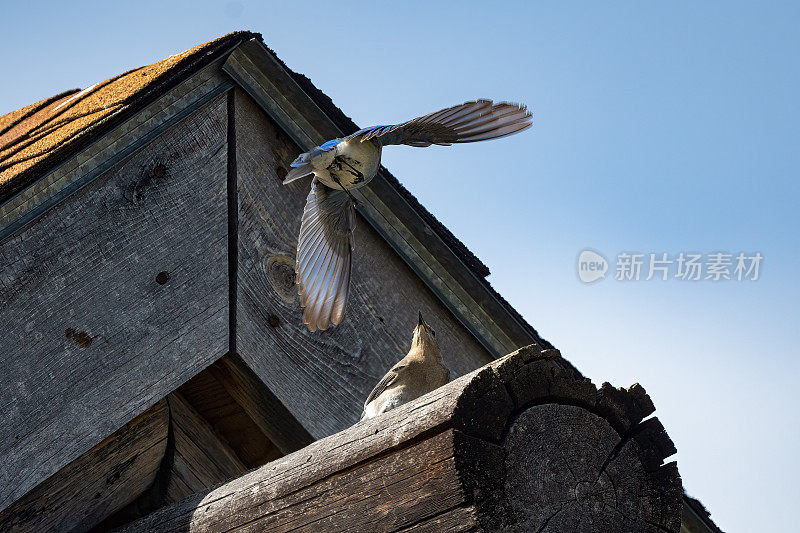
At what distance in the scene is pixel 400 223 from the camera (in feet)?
10.4

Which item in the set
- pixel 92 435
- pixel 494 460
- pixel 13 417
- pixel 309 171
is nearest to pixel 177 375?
pixel 92 435

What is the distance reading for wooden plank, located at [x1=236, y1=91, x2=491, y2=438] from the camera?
9.53 ft

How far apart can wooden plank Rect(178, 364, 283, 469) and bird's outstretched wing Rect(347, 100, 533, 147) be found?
106 centimetres

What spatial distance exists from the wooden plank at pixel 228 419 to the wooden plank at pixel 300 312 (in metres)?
0.24

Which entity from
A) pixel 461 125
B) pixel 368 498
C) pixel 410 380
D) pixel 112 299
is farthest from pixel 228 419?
pixel 368 498

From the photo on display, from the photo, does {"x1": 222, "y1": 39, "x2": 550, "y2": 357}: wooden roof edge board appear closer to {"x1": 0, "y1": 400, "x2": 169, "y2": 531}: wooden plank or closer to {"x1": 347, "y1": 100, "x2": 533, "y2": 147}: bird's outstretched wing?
{"x1": 347, "y1": 100, "x2": 533, "y2": 147}: bird's outstretched wing

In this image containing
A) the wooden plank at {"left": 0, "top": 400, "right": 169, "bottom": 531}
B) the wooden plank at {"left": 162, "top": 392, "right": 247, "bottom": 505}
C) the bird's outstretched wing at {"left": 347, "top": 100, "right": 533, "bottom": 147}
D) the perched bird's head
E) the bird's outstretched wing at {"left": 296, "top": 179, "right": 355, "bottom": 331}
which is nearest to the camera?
the bird's outstretched wing at {"left": 347, "top": 100, "right": 533, "bottom": 147}

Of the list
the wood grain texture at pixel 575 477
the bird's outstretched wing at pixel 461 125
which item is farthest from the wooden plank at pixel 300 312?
the wood grain texture at pixel 575 477

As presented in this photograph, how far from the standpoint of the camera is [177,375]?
272 cm

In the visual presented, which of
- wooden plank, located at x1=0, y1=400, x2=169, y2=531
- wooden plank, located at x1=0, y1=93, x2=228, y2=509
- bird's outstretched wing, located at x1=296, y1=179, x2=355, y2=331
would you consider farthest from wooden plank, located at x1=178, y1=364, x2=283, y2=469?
bird's outstretched wing, located at x1=296, y1=179, x2=355, y2=331

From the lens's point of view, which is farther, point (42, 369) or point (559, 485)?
point (42, 369)

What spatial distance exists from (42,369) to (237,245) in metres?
0.67

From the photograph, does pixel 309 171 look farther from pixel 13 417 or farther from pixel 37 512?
pixel 37 512

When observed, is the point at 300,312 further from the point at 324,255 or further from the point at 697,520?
the point at 697,520
